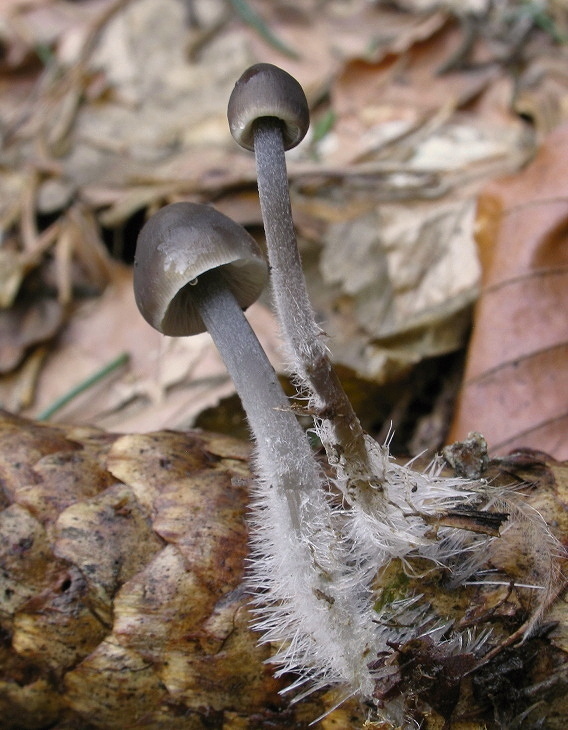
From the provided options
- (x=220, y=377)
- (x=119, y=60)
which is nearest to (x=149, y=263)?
(x=220, y=377)

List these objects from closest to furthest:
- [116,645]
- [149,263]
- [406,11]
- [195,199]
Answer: [116,645], [149,263], [195,199], [406,11]

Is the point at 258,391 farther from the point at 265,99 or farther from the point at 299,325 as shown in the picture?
the point at 265,99

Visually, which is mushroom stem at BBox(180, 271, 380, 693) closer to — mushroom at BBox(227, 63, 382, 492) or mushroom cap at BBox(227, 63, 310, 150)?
mushroom at BBox(227, 63, 382, 492)

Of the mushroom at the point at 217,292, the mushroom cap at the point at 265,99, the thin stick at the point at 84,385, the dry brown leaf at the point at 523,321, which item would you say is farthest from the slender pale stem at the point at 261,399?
the thin stick at the point at 84,385

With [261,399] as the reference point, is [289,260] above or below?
above

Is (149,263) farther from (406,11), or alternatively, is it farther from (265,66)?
(406,11)

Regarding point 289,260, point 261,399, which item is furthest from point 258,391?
point 289,260
